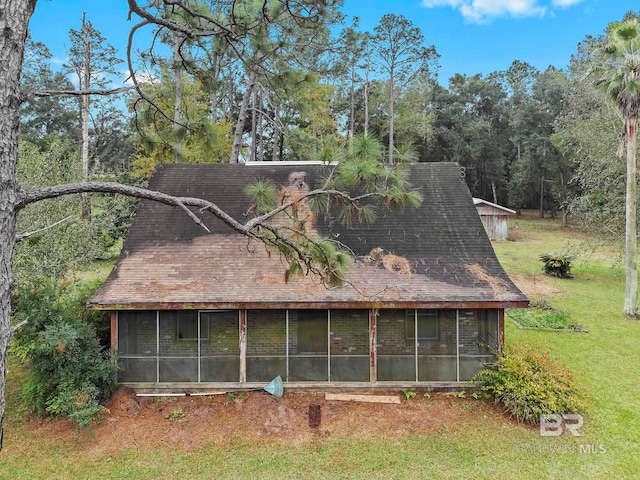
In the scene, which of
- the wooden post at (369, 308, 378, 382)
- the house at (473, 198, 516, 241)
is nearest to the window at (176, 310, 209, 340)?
the wooden post at (369, 308, 378, 382)

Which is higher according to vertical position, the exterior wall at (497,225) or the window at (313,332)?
the exterior wall at (497,225)

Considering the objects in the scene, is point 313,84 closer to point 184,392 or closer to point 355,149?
point 355,149

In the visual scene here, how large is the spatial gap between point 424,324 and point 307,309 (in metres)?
2.69

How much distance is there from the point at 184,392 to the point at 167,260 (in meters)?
2.88

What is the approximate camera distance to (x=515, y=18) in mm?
32438

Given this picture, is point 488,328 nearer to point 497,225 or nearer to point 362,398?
point 362,398

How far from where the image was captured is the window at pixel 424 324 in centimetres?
959

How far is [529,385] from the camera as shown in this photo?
8.16 metres

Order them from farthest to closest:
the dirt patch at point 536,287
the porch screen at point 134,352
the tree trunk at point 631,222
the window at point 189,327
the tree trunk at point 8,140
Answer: the dirt patch at point 536,287 < the tree trunk at point 631,222 < the window at point 189,327 < the porch screen at point 134,352 < the tree trunk at point 8,140

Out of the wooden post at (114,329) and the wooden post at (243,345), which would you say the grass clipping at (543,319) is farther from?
the wooden post at (114,329)

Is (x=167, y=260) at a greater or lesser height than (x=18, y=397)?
greater

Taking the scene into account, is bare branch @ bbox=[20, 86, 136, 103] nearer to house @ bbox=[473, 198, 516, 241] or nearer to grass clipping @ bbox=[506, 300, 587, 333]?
grass clipping @ bbox=[506, 300, 587, 333]

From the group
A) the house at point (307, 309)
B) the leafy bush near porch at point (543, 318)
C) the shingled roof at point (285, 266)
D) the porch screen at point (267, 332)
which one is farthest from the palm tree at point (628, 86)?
the porch screen at point (267, 332)

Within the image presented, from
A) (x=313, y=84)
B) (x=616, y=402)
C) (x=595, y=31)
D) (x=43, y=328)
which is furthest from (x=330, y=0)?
(x=595, y=31)
